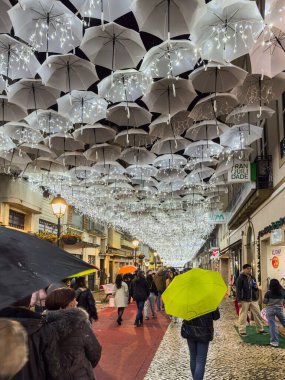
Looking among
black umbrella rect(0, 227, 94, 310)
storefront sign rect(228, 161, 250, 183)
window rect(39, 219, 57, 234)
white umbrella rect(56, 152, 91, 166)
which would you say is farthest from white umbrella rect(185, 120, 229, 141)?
window rect(39, 219, 57, 234)

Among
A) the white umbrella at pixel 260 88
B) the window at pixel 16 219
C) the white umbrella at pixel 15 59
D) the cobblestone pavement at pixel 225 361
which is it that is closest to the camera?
the cobblestone pavement at pixel 225 361

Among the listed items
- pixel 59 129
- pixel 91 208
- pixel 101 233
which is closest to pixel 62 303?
pixel 59 129

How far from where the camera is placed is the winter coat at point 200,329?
577 centimetres

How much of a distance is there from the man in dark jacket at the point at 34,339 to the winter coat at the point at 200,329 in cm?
338

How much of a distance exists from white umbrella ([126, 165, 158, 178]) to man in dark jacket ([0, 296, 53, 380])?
12.8m

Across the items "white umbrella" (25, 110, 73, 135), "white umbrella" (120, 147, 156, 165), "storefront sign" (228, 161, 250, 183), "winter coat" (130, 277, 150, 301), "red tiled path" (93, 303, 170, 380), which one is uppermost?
"white umbrella" (25, 110, 73, 135)

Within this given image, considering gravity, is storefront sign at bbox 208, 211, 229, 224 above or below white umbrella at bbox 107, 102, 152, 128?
below

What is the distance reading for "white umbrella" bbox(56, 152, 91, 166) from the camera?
14673 millimetres

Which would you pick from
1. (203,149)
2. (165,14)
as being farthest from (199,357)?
(203,149)

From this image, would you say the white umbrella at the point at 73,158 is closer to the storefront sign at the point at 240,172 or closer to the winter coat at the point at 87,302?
the storefront sign at the point at 240,172

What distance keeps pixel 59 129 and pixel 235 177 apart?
6.70m

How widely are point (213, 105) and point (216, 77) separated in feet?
5.25

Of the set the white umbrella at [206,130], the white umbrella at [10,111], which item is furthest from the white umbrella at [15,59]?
the white umbrella at [206,130]

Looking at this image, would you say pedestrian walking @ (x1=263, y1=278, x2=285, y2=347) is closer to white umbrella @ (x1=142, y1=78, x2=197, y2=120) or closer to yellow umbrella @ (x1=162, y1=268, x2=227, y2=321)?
yellow umbrella @ (x1=162, y1=268, x2=227, y2=321)
